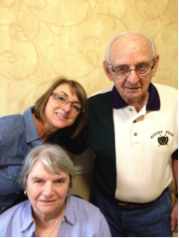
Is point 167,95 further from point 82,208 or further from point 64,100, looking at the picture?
point 82,208

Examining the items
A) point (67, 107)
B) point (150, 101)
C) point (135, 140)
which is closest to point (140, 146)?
point (135, 140)

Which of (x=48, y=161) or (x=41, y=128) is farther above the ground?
(x=41, y=128)

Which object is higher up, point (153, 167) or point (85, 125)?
point (85, 125)

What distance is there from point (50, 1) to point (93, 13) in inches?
12.9

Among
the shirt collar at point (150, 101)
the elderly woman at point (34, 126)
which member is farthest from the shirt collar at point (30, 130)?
the shirt collar at point (150, 101)

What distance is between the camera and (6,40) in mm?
1259

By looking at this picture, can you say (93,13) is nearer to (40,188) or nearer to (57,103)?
(57,103)

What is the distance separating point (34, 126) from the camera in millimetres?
1109

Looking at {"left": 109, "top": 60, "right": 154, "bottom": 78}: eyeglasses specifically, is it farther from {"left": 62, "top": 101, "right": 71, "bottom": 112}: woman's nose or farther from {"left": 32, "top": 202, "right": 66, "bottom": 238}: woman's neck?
{"left": 32, "top": 202, "right": 66, "bottom": 238}: woman's neck

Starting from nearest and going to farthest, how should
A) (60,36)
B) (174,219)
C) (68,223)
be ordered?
(68,223), (174,219), (60,36)

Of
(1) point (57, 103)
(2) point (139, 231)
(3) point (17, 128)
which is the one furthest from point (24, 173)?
(2) point (139, 231)

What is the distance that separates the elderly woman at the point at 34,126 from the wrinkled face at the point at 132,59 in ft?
0.94

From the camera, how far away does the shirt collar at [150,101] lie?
112cm

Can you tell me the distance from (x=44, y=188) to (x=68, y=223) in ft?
0.90
